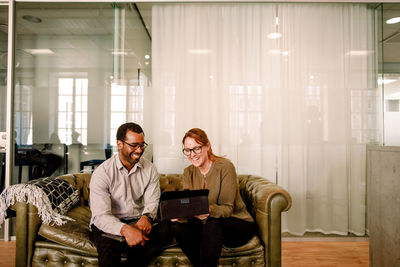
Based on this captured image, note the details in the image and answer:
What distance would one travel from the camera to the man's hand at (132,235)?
1.63 meters

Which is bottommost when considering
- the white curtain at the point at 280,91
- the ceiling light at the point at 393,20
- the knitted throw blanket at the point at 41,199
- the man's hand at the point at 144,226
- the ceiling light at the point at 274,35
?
the man's hand at the point at 144,226

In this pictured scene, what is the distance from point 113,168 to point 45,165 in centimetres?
156

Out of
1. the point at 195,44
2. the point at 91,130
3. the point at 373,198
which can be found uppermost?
the point at 195,44

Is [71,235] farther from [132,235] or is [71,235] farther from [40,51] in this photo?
[40,51]

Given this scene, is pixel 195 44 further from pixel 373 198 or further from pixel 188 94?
pixel 373 198

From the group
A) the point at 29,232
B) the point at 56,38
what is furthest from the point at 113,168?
the point at 56,38

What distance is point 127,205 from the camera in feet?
6.44

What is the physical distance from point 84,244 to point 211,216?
2.78ft

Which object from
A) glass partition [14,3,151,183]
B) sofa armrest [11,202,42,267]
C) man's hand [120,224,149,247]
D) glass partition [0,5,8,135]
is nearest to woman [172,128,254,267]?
man's hand [120,224,149,247]

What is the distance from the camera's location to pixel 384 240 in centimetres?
181

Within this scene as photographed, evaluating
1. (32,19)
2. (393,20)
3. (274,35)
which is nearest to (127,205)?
(274,35)

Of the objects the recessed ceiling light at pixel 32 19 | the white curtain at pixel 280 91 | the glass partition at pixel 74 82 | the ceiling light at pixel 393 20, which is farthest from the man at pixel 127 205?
the ceiling light at pixel 393 20

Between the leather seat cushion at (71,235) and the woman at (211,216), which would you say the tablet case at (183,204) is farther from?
the leather seat cushion at (71,235)

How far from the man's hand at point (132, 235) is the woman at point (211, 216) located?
0.26 metres
